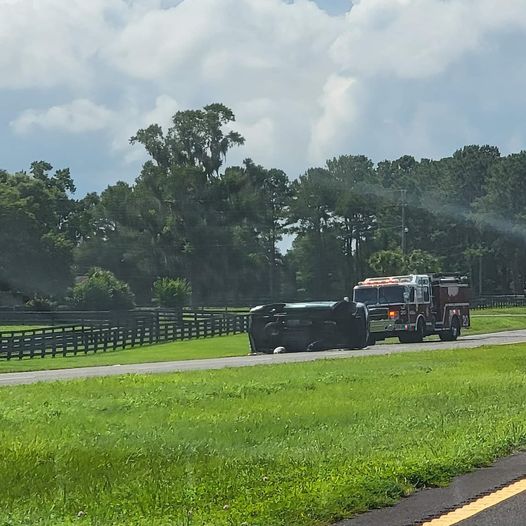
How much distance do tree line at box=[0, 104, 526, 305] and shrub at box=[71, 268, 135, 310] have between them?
7.50m

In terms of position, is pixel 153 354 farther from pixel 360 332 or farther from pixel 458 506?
pixel 458 506

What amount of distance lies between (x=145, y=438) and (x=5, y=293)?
7578cm

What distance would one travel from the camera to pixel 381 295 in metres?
42.3

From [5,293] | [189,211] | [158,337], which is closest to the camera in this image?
[158,337]

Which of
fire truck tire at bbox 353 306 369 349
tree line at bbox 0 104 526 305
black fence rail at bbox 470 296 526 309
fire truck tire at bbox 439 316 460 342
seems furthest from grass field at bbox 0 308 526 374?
tree line at bbox 0 104 526 305

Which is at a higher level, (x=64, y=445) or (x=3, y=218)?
(x=3, y=218)

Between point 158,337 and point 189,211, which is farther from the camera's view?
point 189,211

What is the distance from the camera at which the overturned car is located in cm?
3722

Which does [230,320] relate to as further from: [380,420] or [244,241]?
[244,241]

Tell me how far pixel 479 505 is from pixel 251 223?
326 ft

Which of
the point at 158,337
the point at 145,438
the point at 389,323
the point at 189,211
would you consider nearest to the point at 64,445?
the point at 145,438

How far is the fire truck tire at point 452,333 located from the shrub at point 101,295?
38279mm

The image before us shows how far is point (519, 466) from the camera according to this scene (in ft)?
35.5

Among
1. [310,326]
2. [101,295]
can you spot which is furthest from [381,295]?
[101,295]
